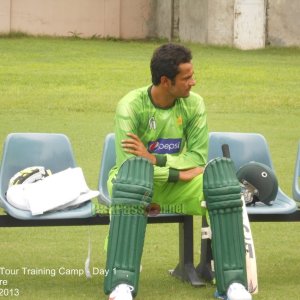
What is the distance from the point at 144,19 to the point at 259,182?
23.8m

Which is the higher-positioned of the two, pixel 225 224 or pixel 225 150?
pixel 225 150

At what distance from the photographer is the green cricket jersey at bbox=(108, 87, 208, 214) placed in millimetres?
6832

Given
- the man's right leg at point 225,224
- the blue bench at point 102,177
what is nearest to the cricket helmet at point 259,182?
the blue bench at point 102,177

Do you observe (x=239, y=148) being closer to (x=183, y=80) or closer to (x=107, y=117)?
(x=183, y=80)

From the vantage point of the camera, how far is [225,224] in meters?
6.51

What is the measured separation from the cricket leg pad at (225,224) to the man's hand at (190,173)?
30cm

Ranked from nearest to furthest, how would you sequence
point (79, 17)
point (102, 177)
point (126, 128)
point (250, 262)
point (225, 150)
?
1. point (250, 262)
2. point (126, 128)
3. point (225, 150)
4. point (102, 177)
5. point (79, 17)

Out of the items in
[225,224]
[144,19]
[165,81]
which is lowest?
[144,19]

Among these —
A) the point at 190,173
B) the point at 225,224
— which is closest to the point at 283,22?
the point at 190,173

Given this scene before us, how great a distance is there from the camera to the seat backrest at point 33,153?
748 cm

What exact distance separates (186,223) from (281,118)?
910cm

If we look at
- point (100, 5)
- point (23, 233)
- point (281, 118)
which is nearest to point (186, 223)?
point (23, 233)

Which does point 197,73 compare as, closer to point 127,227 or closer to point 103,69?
point 103,69

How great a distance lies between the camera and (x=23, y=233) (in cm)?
889
